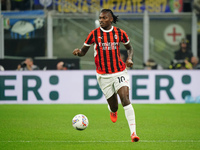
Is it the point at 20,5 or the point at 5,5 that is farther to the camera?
the point at 20,5

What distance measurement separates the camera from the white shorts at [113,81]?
27.0 feet

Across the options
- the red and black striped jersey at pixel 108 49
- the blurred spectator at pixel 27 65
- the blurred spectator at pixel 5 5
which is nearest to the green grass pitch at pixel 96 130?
the red and black striped jersey at pixel 108 49

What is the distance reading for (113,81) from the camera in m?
8.35

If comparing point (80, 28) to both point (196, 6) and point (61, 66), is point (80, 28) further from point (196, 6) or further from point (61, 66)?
point (196, 6)

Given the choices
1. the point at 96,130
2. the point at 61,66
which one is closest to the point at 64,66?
the point at 61,66

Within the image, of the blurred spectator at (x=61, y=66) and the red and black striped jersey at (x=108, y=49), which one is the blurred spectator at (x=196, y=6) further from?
the red and black striped jersey at (x=108, y=49)

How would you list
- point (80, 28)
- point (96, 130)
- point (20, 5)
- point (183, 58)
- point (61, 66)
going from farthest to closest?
point (20, 5)
point (80, 28)
point (183, 58)
point (61, 66)
point (96, 130)

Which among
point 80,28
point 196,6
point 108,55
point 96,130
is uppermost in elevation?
point 196,6

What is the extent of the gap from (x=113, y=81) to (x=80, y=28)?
37.3ft

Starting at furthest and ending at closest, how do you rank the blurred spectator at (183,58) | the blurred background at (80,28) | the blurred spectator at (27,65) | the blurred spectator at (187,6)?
the blurred spectator at (187,6) < the blurred background at (80,28) < the blurred spectator at (183,58) < the blurred spectator at (27,65)

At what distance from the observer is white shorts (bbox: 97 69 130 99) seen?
823 cm

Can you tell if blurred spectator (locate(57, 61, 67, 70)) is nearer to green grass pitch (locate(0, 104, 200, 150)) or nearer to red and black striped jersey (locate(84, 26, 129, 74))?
green grass pitch (locate(0, 104, 200, 150))

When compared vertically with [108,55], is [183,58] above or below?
below

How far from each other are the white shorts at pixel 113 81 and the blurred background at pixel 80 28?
952 centimetres
